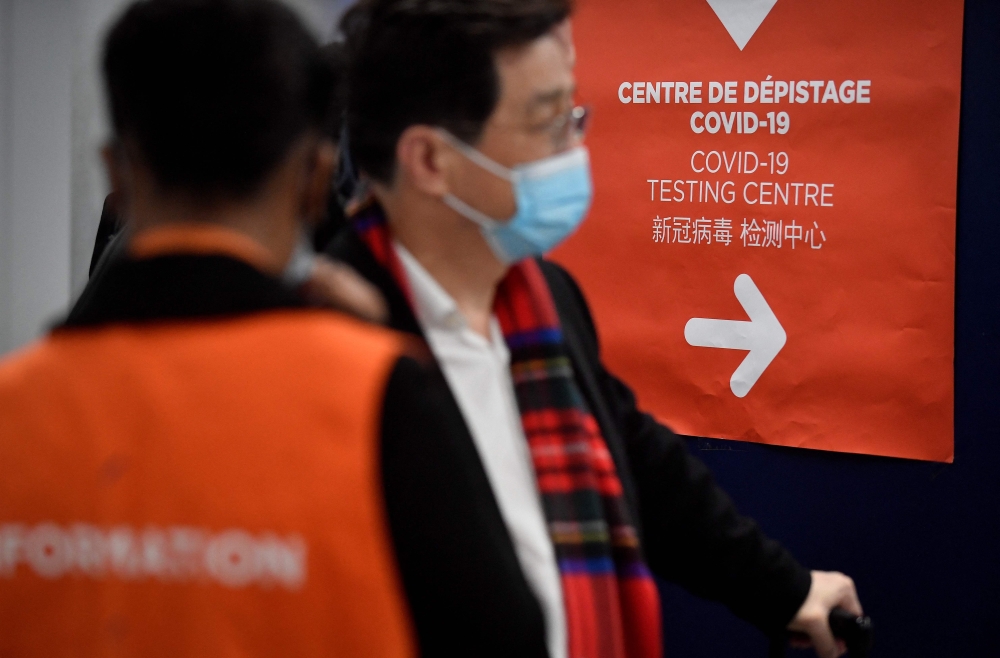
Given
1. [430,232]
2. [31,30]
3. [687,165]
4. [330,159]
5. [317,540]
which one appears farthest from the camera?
[31,30]

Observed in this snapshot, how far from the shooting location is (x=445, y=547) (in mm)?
691

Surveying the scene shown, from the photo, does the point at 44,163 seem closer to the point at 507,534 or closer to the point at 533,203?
the point at 533,203

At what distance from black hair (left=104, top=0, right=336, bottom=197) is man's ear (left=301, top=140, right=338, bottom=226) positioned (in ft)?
0.13

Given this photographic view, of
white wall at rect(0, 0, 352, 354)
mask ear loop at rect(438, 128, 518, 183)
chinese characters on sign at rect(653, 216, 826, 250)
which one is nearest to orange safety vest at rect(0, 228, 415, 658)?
mask ear loop at rect(438, 128, 518, 183)

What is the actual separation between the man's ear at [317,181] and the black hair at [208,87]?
4cm

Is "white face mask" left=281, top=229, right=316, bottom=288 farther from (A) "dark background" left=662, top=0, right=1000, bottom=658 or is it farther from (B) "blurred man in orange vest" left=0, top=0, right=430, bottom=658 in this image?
(A) "dark background" left=662, top=0, right=1000, bottom=658

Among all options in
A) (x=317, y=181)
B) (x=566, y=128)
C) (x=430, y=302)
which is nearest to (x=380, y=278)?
(x=430, y=302)

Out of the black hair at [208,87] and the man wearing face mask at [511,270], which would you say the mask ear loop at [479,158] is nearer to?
the man wearing face mask at [511,270]

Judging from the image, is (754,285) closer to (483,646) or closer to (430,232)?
(430,232)

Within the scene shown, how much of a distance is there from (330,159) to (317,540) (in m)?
0.28

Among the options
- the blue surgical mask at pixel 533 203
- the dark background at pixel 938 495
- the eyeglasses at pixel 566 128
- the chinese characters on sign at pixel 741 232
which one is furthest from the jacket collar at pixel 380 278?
the dark background at pixel 938 495

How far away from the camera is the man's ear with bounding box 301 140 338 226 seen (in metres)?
0.77

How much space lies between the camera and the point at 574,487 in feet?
4.06

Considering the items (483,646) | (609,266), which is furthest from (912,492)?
(483,646)
